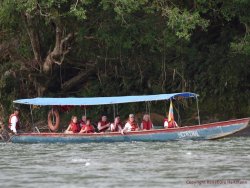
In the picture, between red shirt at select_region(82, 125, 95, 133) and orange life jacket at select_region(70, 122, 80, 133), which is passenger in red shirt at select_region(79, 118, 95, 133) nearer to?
red shirt at select_region(82, 125, 95, 133)

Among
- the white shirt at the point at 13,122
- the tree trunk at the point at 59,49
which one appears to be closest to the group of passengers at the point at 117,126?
the white shirt at the point at 13,122

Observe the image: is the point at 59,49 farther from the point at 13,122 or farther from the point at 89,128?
the point at 89,128

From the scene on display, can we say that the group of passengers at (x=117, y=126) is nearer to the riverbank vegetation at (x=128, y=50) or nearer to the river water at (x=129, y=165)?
the river water at (x=129, y=165)

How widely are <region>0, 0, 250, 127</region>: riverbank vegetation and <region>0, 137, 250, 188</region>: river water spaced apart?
561 centimetres

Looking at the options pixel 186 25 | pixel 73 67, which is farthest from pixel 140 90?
pixel 186 25

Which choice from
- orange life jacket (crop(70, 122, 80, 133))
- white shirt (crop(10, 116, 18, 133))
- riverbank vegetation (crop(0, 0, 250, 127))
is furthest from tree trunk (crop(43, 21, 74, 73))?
orange life jacket (crop(70, 122, 80, 133))

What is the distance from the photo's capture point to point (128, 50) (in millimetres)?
35094

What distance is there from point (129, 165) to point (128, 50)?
14499 mm

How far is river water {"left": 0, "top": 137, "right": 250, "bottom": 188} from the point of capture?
1794cm

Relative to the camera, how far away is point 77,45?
116 ft

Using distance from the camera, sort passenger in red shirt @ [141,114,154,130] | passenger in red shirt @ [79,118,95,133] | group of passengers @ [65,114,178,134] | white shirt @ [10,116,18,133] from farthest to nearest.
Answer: white shirt @ [10,116,18,133]
passenger in red shirt @ [79,118,95,133]
passenger in red shirt @ [141,114,154,130]
group of passengers @ [65,114,178,134]

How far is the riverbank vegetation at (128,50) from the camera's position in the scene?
3212 cm

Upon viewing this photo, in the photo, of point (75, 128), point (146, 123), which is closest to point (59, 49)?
point (75, 128)

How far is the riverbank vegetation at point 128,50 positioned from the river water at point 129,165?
5611mm
